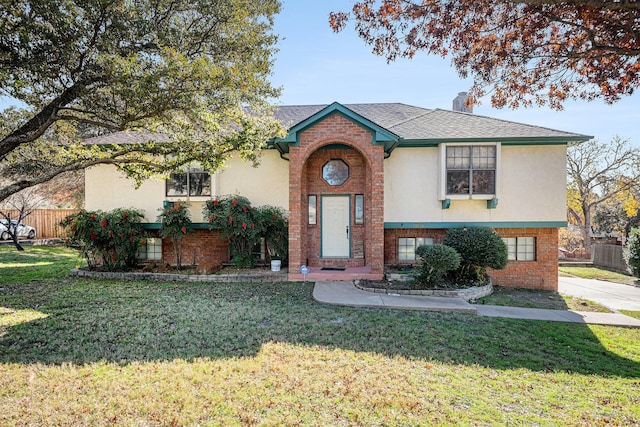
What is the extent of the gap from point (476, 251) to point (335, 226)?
4200mm

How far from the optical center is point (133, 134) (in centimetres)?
1170

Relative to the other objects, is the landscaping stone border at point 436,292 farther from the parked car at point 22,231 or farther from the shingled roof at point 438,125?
the parked car at point 22,231

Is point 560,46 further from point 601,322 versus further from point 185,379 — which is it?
point 185,379

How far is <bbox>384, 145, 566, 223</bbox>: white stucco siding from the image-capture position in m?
10.4

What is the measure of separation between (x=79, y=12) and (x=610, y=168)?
84.9ft

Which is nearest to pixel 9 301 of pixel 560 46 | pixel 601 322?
pixel 560 46

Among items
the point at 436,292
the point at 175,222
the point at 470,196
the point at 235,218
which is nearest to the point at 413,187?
the point at 470,196

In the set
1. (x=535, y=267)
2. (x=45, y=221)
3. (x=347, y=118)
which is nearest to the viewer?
(x=347, y=118)

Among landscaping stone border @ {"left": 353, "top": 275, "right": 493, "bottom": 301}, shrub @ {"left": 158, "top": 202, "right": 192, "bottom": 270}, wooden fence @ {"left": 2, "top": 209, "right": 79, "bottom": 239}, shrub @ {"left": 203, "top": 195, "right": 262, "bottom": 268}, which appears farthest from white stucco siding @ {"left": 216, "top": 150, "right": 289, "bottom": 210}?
wooden fence @ {"left": 2, "top": 209, "right": 79, "bottom": 239}

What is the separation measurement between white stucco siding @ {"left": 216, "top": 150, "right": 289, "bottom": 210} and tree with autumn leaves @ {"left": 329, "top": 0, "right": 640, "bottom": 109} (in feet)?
20.5

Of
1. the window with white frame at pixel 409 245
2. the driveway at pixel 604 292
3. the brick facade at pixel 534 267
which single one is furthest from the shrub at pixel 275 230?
the driveway at pixel 604 292

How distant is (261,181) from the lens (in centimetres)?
1087

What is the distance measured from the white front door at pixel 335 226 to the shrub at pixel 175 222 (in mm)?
4257

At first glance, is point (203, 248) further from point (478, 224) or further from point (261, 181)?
point (478, 224)
